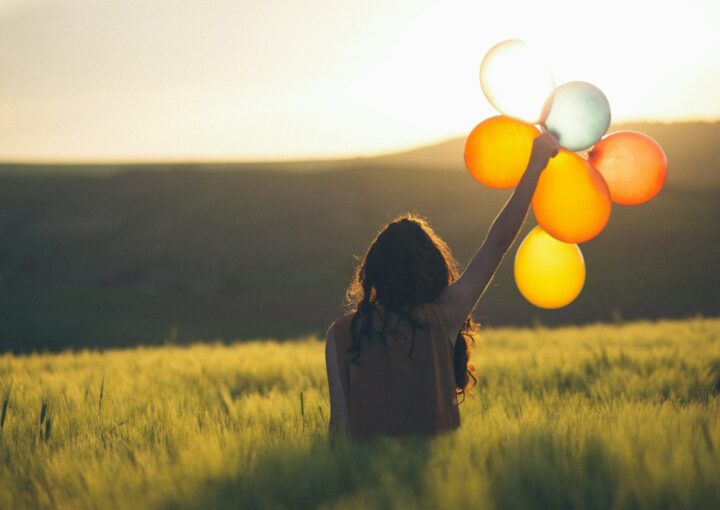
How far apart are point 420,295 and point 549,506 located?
1.04 meters

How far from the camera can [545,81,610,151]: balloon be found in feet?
11.1

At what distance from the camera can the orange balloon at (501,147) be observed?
11.2 feet

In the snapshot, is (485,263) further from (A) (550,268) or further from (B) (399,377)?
Result: (A) (550,268)

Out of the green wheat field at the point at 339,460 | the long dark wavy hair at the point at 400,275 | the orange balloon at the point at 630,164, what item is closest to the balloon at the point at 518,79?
the orange balloon at the point at 630,164

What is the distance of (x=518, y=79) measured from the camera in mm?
3256

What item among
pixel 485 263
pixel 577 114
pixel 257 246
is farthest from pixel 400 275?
pixel 257 246

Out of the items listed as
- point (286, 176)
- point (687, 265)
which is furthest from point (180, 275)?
point (687, 265)

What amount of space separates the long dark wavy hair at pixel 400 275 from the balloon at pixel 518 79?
0.85 meters

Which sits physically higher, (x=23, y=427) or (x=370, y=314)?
(x=370, y=314)

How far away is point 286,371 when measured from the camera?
580 centimetres

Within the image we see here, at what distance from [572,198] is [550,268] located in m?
0.53

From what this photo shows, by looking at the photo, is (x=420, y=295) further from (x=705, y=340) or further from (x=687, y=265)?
(x=687, y=265)

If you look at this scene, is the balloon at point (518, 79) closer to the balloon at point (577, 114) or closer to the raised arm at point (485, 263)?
the balloon at point (577, 114)

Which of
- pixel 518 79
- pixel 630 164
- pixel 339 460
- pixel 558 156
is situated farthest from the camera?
pixel 630 164
